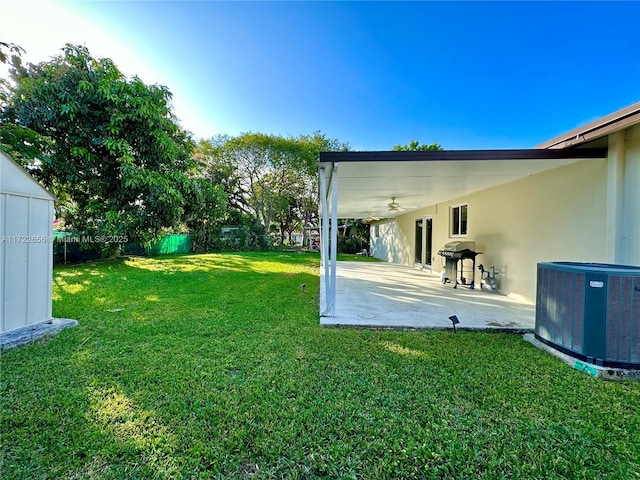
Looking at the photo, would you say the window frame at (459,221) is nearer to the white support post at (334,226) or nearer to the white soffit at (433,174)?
the white soffit at (433,174)

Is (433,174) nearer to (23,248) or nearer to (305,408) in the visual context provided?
(305,408)

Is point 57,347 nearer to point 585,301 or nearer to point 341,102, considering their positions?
point 585,301

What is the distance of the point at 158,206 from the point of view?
9.88m

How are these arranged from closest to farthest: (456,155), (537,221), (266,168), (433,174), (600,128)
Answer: (600,128) < (456,155) < (433,174) < (537,221) < (266,168)

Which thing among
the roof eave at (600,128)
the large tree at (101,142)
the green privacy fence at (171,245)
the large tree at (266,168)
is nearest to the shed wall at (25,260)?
the large tree at (101,142)

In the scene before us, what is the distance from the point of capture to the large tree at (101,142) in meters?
8.52

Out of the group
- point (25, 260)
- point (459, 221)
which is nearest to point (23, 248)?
point (25, 260)

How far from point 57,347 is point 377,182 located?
553 centimetres

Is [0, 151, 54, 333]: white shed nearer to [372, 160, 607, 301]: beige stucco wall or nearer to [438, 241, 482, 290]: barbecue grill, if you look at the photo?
[372, 160, 607, 301]: beige stucco wall

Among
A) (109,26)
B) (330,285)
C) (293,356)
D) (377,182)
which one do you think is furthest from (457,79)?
(293,356)

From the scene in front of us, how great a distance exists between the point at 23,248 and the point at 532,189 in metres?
8.03

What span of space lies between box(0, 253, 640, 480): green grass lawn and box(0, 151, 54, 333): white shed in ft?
1.63

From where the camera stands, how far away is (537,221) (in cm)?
539

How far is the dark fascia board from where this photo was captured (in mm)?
4051
